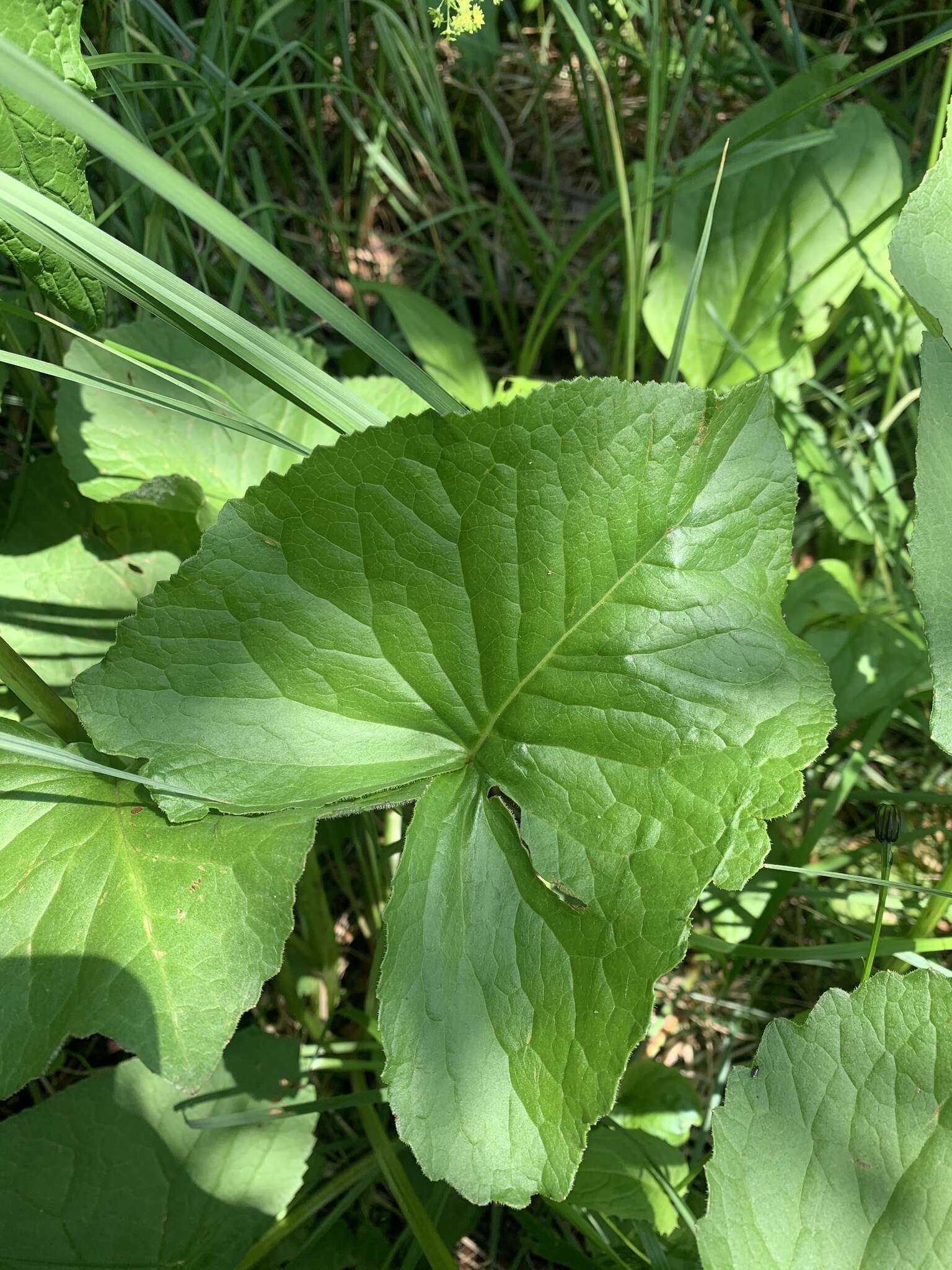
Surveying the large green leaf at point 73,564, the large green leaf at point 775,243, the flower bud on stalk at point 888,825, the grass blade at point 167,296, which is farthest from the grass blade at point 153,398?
the large green leaf at point 775,243

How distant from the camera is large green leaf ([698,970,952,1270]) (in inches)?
38.1

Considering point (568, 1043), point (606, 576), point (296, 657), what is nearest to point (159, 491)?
point (296, 657)

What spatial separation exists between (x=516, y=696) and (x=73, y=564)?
88cm

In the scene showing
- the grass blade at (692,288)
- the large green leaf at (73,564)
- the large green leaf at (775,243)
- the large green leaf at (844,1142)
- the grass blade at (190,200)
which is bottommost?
the large green leaf at (844,1142)

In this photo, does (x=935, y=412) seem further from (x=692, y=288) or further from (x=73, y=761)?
(x=73, y=761)

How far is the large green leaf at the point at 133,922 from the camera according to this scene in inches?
40.4

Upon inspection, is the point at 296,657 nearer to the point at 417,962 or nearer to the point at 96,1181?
the point at 417,962

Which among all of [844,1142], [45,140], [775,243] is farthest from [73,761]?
[775,243]

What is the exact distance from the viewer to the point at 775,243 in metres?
1.99

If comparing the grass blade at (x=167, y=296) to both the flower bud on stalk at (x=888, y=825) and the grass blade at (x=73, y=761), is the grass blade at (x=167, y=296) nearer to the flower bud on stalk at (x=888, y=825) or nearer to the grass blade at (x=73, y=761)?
the grass blade at (x=73, y=761)

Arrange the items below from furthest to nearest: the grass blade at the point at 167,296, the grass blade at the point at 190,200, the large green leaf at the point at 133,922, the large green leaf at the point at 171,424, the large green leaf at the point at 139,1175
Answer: the large green leaf at the point at 171,424 → the large green leaf at the point at 139,1175 → the large green leaf at the point at 133,922 → the grass blade at the point at 167,296 → the grass blade at the point at 190,200

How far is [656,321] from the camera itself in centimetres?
196

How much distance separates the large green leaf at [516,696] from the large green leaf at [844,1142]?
0.18 m

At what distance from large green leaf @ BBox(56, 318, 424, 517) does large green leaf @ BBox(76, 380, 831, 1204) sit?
1.52ft
